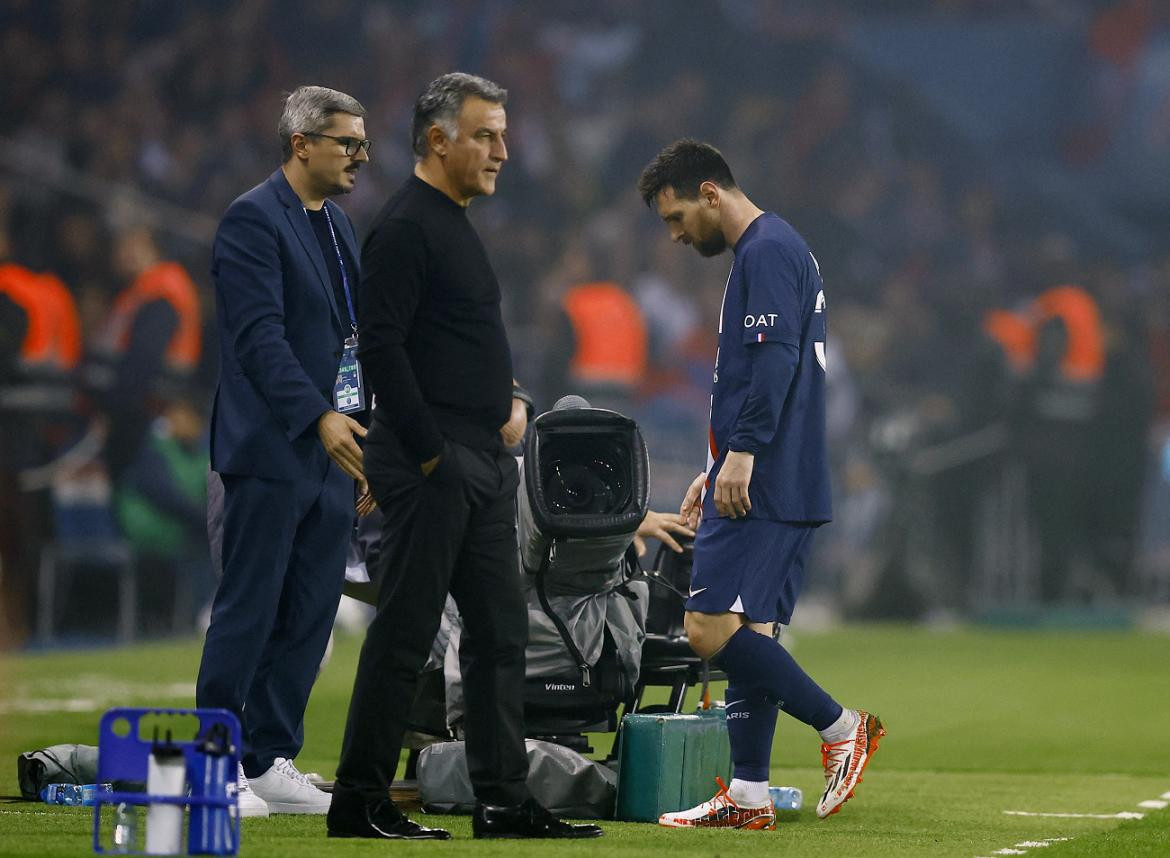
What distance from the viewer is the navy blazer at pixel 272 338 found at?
4832 millimetres

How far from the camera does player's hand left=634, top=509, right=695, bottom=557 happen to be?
5730 millimetres

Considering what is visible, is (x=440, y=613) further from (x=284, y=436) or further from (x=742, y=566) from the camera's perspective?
(x=742, y=566)

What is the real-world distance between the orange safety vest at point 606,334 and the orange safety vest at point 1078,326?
4.01 meters

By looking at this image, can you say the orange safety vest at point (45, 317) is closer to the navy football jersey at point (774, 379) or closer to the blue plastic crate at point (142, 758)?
the navy football jersey at point (774, 379)

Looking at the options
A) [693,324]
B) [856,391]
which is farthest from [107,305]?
[856,391]

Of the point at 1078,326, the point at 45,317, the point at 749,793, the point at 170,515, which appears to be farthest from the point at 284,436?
the point at 1078,326

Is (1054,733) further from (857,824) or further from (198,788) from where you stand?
(198,788)

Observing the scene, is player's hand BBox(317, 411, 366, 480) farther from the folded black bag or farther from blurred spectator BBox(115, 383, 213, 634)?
blurred spectator BBox(115, 383, 213, 634)

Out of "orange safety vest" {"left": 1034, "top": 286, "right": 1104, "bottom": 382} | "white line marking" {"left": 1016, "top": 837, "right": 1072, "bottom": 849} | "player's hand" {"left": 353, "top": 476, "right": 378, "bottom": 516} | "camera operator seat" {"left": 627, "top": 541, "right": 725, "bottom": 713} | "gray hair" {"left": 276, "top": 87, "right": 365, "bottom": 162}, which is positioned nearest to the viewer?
"white line marking" {"left": 1016, "top": 837, "right": 1072, "bottom": 849}

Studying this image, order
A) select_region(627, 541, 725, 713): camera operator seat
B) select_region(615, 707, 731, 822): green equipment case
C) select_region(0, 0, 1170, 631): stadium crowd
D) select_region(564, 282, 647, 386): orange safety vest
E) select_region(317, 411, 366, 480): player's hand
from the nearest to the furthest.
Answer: select_region(317, 411, 366, 480): player's hand → select_region(615, 707, 731, 822): green equipment case → select_region(627, 541, 725, 713): camera operator seat → select_region(0, 0, 1170, 631): stadium crowd → select_region(564, 282, 647, 386): orange safety vest

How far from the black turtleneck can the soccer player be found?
0.82 metres

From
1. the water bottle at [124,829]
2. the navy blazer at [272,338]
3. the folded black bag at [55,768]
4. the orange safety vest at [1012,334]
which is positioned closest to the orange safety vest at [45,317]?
the folded black bag at [55,768]

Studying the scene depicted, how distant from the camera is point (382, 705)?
4.40m

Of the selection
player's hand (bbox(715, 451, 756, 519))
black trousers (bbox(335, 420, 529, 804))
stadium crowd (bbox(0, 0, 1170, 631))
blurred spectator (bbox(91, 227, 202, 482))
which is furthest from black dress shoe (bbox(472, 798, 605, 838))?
stadium crowd (bbox(0, 0, 1170, 631))
